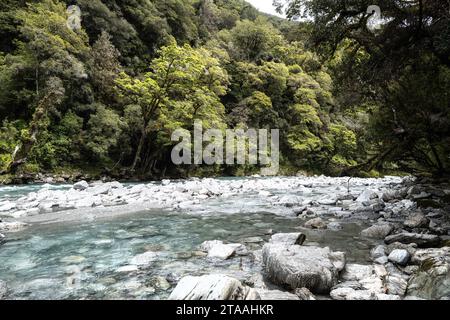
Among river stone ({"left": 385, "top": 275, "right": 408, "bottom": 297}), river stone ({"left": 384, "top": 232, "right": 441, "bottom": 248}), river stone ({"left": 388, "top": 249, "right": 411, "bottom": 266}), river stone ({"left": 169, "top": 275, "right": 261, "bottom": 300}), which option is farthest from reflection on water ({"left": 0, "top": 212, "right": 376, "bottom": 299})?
river stone ({"left": 385, "top": 275, "right": 408, "bottom": 297})

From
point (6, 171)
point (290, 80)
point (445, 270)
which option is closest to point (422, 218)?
point (445, 270)

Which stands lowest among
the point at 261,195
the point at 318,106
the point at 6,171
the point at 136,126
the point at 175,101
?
the point at 261,195

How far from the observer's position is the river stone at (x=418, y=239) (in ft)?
14.2

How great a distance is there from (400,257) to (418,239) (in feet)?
3.40

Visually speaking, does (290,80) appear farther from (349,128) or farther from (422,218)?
(422,218)

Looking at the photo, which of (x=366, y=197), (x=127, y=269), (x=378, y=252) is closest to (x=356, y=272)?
(x=378, y=252)

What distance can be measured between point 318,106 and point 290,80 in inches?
187

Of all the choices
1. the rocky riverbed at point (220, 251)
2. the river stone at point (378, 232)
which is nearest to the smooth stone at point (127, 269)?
the rocky riverbed at point (220, 251)

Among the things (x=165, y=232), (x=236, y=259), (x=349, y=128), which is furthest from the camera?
(x=349, y=128)

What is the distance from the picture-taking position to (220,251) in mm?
4152

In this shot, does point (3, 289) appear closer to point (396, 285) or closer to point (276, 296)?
point (276, 296)

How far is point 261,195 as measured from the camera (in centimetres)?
1127

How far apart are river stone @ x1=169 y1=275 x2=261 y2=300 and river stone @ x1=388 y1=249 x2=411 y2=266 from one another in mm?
2310

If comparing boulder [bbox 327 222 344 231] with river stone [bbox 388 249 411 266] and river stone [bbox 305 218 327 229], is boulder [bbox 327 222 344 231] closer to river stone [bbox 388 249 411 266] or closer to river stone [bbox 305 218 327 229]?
river stone [bbox 305 218 327 229]
